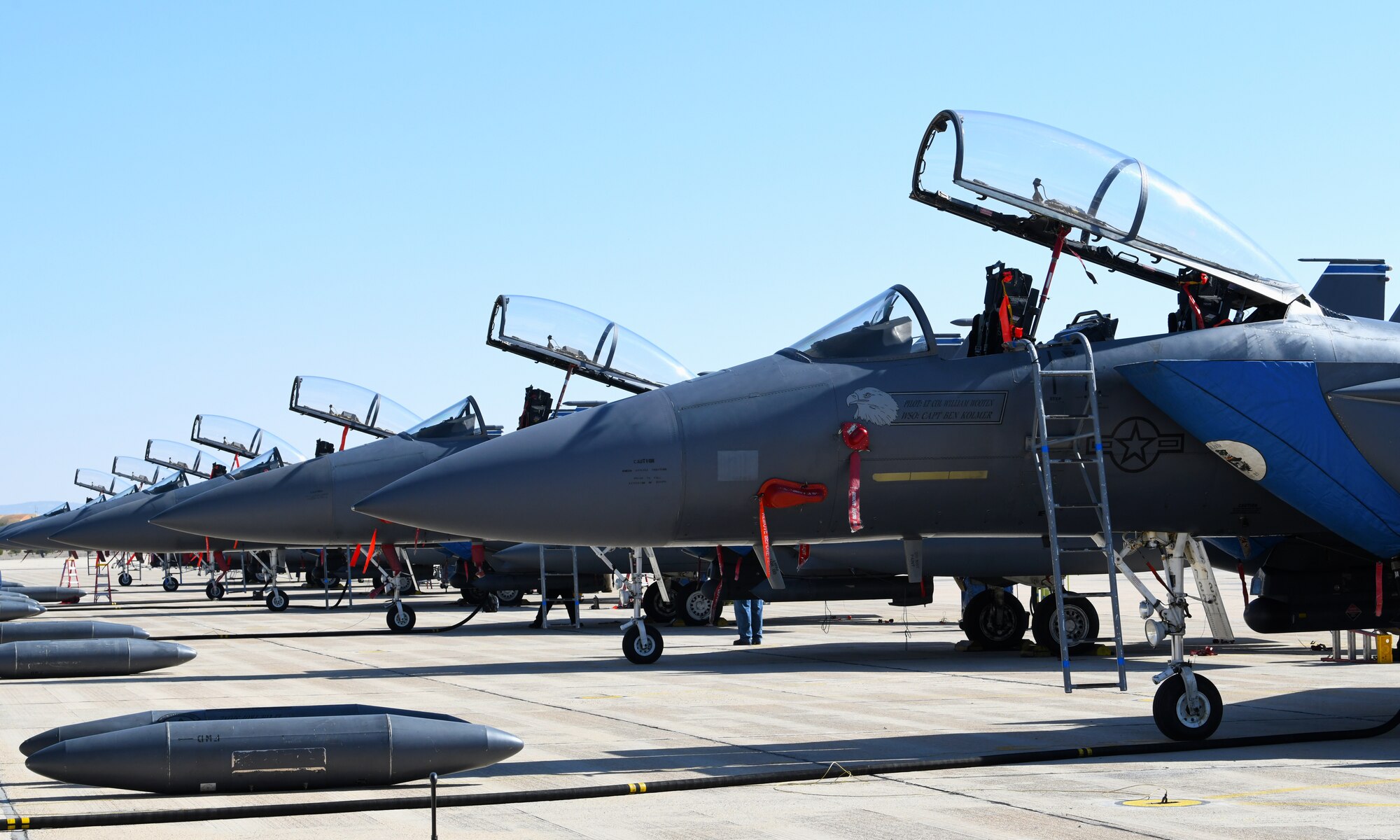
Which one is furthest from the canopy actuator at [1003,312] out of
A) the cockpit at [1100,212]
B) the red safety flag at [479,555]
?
the red safety flag at [479,555]

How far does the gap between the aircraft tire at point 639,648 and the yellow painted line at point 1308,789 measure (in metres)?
9.28

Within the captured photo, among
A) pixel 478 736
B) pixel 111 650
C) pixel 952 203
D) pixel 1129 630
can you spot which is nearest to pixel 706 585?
pixel 1129 630

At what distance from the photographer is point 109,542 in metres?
29.7

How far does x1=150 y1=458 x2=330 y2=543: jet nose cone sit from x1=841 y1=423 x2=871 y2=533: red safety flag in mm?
13187

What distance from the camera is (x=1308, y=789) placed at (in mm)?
6930

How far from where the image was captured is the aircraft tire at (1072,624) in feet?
54.1

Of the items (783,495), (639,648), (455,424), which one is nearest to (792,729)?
(783,495)

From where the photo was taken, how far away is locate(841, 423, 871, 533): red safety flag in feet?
27.8

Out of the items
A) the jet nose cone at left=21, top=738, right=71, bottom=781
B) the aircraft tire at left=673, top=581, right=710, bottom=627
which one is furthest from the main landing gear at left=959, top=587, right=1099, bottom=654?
the jet nose cone at left=21, top=738, right=71, bottom=781

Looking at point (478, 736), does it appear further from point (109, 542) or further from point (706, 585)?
point (109, 542)

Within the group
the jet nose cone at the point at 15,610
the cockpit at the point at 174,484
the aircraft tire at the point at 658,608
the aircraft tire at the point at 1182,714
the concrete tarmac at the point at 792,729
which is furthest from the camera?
→ the cockpit at the point at 174,484

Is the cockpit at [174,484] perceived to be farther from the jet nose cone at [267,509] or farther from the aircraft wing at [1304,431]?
the aircraft wing at [1304,431]

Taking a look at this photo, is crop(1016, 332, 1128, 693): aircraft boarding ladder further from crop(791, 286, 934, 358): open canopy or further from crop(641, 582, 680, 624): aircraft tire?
crop(641, 582, 680, 624): aircraft tire

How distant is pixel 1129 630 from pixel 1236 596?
42.0 feet
